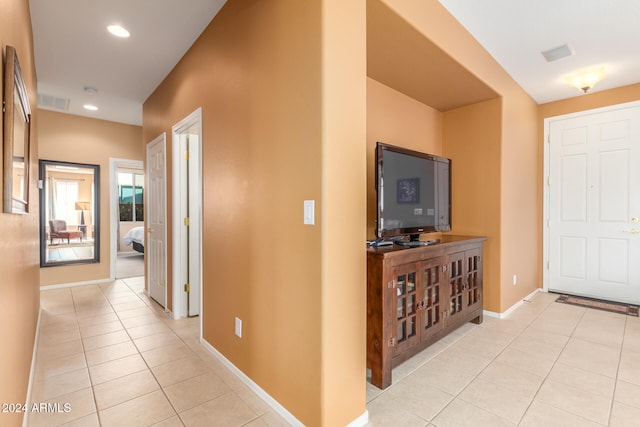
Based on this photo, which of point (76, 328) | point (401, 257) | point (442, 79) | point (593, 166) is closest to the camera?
point (401, 257)

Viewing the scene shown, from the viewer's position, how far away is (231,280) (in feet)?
7.16

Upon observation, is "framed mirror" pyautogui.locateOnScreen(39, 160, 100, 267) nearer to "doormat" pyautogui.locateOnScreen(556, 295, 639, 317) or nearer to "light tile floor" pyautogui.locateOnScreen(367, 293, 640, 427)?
"light tile floor" pyautogui.locateOnScreen(367, 293, 640, 427)

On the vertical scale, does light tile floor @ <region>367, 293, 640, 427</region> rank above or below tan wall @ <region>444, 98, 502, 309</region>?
below

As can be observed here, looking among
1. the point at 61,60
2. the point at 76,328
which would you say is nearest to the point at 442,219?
the point at 76,328

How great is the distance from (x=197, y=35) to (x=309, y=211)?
2162 mm

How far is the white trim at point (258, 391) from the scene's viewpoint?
165 cm

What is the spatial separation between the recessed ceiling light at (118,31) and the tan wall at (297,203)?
3.43 ft

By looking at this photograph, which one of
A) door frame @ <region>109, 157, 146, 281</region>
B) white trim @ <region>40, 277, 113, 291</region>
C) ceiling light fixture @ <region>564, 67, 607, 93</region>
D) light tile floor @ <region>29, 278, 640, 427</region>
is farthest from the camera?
door frame @ <region>109, 157, 146, 281</region>

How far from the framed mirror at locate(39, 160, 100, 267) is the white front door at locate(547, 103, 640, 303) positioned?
267 inches

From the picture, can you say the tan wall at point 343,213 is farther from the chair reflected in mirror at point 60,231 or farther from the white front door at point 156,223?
the chair reflected in mirror at point 60,231

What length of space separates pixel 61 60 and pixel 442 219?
412 cm

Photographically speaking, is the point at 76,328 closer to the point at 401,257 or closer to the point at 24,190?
the point at 24,190

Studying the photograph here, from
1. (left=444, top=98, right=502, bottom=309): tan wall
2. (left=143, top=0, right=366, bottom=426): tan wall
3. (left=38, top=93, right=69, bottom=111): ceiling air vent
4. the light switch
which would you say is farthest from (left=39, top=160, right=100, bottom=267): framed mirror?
(left=444, top=98, right=502, bottom=309): tan wall

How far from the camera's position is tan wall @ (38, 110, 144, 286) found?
451cm
